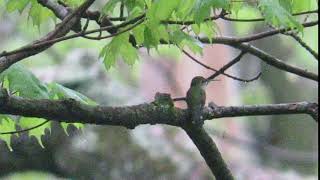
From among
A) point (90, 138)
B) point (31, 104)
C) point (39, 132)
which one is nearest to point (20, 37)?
point (90, 138)

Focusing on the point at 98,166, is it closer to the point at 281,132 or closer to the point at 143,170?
the point at 143,170

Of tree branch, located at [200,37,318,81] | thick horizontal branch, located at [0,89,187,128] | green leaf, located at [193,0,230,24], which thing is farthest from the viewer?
tree branch, located at [200,37,318,81]

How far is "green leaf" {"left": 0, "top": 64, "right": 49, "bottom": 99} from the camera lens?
41.8 inches

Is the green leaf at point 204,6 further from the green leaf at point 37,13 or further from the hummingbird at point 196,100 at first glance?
the green leaf at point 37,13

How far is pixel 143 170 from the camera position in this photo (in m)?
2.87

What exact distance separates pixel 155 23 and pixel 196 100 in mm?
255

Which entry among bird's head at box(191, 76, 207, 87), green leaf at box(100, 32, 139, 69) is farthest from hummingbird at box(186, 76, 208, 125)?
green leaf at box(100, 32, 139, 69)

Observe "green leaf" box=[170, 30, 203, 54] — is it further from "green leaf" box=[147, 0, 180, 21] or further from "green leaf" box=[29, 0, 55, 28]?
"green leaf" box=[29, 0, 55, 28]

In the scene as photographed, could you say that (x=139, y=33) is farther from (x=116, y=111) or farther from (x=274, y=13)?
(x=274, y=13)

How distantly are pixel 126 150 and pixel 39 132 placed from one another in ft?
5.32

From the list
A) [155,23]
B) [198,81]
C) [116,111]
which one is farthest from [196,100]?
[155,23]

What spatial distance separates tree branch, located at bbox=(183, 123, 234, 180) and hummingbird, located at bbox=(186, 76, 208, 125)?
0.05 feet

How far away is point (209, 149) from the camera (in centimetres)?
110

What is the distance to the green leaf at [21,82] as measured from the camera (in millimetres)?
1061
